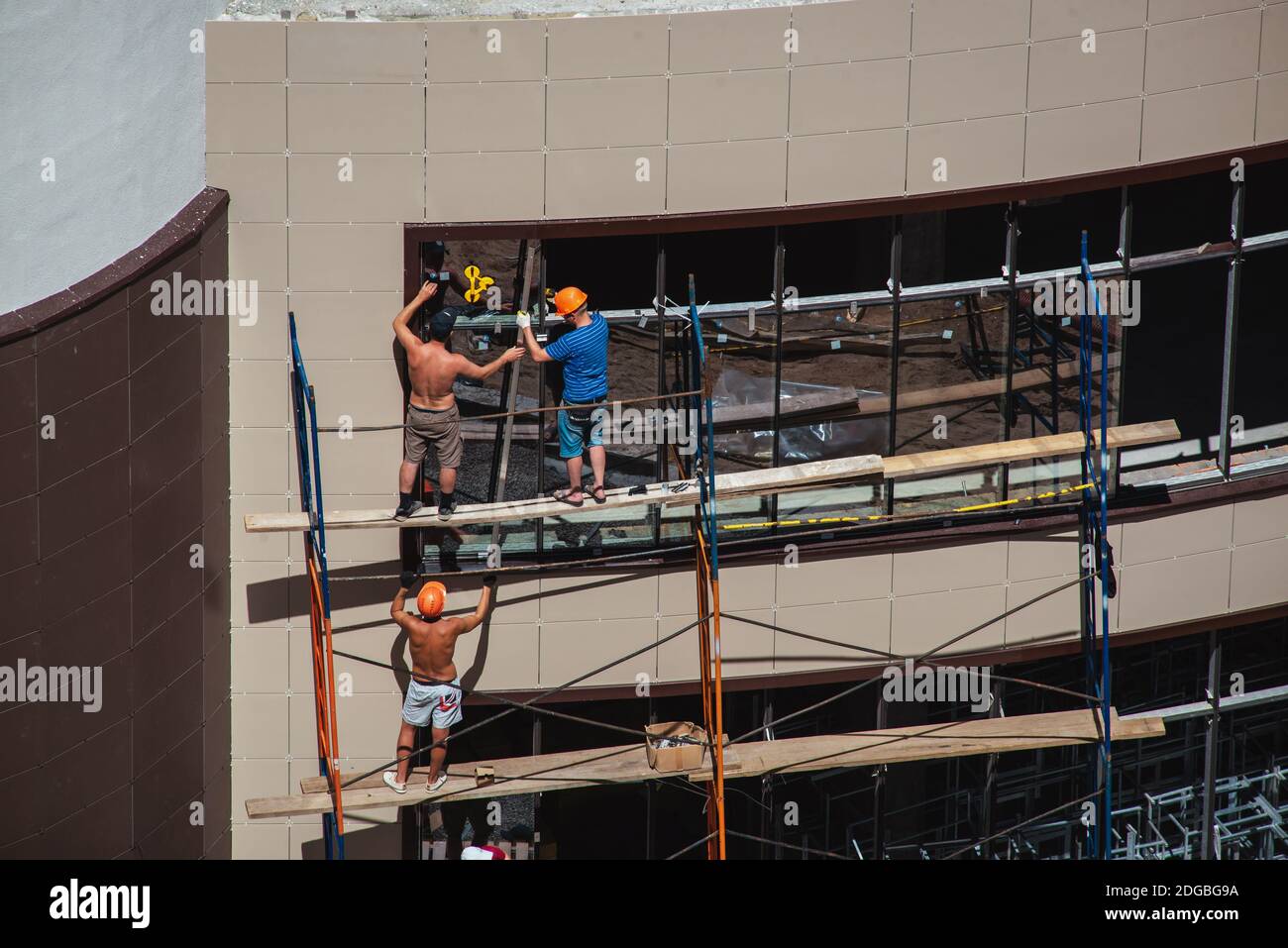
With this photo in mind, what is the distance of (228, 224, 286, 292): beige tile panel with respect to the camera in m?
16.3

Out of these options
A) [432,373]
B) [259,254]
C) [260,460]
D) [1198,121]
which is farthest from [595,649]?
[1198,121]

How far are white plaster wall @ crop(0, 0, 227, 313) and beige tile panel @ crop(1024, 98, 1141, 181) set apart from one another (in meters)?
8.02

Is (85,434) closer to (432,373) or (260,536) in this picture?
(260,536)

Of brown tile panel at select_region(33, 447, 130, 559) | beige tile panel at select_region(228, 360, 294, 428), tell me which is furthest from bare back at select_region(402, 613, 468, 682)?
brown tile panel at select_region(33, 447, 130, 559)

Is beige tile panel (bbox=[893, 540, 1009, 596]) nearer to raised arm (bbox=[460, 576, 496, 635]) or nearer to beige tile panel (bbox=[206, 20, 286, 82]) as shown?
raised arm (bbox=[460, 576, 496, 635])

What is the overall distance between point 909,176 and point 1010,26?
1.70m

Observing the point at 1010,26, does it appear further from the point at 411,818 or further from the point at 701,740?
the point at 411,818

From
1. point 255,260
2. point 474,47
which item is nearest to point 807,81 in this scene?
point 474,47

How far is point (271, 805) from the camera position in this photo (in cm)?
1678

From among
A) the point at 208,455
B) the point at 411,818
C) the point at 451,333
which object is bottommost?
the point at 411,818

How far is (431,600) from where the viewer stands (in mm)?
16625

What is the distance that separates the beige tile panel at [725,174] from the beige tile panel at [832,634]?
424 centimetres

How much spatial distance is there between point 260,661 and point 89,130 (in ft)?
18.7

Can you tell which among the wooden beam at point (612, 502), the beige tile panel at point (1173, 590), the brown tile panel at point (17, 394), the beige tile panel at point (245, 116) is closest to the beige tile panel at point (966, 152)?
the wooden beam at point (612, 502)
